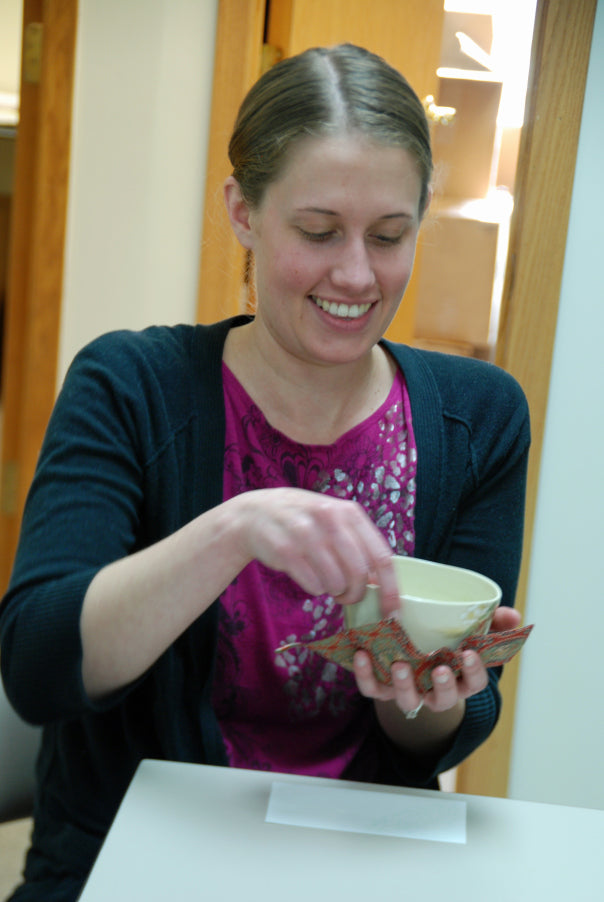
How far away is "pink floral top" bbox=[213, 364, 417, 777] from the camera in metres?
1.01

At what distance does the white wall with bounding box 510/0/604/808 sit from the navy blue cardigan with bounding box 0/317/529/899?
67cm

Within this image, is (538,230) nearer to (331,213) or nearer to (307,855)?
(331,213)

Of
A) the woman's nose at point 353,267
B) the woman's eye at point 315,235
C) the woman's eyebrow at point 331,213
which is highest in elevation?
the woman's eyebrow at point 331,213

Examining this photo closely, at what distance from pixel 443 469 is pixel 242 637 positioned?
12.0 inches

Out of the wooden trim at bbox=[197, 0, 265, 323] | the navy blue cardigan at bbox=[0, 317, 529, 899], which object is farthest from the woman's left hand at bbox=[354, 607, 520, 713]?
the wooden trim at bbox=[197, 0, 265, 323]

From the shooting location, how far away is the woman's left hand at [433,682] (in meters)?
0.72

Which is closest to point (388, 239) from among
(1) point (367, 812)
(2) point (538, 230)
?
(1) point (367, 812)

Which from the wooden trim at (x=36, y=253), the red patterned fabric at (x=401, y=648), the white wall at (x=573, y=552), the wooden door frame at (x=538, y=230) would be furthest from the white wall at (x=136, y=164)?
the red patterned fabric at (x=401, y=648)

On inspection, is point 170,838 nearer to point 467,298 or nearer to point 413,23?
point 467,298

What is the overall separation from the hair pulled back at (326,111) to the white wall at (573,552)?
81 cm

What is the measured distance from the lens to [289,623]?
101cm

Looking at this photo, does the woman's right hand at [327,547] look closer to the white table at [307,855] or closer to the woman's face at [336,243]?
the white table at [307,855]

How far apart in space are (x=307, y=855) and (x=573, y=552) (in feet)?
4.19

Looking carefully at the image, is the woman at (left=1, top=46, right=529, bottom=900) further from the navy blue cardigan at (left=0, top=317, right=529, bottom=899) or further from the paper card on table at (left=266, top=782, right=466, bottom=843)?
the paper card on table at (left=266, top=782, right=466, bottom=843)
